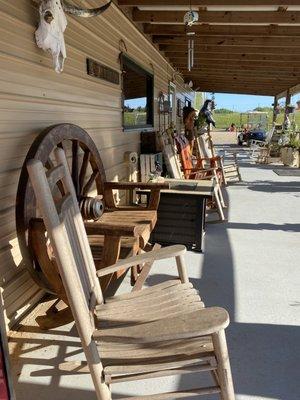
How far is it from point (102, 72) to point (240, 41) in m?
3.31

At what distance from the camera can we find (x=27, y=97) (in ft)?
7.64

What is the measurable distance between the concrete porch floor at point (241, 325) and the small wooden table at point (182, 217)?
0.21 metres

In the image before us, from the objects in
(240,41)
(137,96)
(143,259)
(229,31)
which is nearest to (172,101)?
(240,41)

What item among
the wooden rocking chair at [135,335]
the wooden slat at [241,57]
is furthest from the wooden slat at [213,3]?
the wooden slat at [241,57]

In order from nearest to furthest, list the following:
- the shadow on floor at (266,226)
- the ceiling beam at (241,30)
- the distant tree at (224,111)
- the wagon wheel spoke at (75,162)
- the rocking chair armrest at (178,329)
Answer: the rocking chair armrest at (178,329)
the wagon wheel spoke at (75,162)
the shadow on floor at (266,226)
the ceiling beam at (241,30)
the distant tree at (224,111)

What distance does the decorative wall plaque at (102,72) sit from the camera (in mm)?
3356

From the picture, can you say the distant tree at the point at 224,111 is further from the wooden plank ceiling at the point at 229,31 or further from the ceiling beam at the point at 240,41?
the ceiling beam at the point at 240,41

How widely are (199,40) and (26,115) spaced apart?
4821 millimetres

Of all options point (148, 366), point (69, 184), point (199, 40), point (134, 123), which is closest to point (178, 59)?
point (199, 40)

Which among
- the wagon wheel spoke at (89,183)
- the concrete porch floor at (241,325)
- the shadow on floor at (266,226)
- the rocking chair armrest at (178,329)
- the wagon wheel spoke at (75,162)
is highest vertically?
the wagon wheel spoke at (75,162)

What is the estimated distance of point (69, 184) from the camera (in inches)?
76.3

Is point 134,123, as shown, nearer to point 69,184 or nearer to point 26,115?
point 26,115

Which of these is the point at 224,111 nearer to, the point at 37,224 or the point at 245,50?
the point at 245,50

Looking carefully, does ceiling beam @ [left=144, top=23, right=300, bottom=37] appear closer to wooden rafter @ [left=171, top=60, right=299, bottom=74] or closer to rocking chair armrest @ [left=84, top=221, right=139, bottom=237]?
wooden rafter @ [left=171, top=60, right=299, bottom=74]
